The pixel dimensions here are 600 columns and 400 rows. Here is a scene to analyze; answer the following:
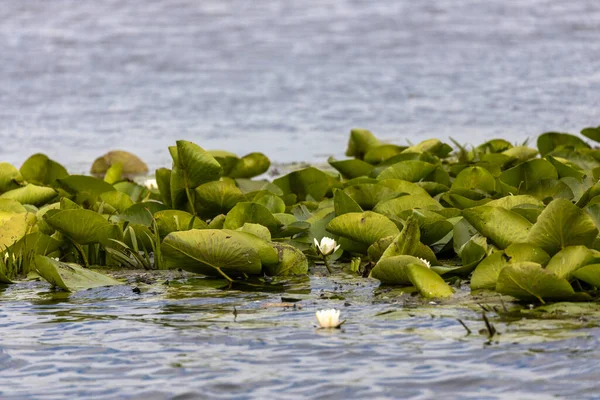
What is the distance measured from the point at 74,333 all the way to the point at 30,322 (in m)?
0.30

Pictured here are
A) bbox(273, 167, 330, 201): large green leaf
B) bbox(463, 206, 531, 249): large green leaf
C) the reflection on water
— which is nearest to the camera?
the reflection on water

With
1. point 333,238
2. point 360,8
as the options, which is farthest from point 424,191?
point 360,8

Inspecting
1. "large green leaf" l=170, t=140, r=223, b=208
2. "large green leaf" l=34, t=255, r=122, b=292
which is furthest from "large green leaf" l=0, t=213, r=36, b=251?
"large green leaf" l=170, t=140, r=223, b=208

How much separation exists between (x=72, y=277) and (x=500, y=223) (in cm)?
192

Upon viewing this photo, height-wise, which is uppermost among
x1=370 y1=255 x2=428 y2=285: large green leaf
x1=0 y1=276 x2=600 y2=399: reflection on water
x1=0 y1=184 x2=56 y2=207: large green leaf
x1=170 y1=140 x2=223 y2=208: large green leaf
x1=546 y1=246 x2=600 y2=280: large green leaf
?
x1=170 y1=140 x2=223 y2=208: large green leaf

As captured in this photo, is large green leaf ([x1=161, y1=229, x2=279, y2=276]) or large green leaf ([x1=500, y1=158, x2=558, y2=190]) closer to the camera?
large green leaf ([x1=161, y1=229, x2=279, y2=276])

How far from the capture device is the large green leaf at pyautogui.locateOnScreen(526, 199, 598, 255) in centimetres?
386

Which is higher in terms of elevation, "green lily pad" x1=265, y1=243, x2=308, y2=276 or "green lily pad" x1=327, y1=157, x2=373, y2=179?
"green lily pad" x1=327, y1=157, x2=373, y2=179

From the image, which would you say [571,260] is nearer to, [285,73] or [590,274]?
[590,274]

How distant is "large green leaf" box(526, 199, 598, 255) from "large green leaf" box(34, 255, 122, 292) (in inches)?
75.2

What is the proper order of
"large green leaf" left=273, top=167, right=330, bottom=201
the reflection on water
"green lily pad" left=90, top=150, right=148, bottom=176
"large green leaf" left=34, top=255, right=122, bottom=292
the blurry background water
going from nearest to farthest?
the reflection on water, "large green leaf" left=34, top=255, right=122, bottom=292, "large green leaf" left=273, top=167, right=330, bottom=201, "green lily pad" left=90, top=150, right=148, bottom=176, the blurry background water

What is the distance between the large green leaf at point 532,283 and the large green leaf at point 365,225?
97cm

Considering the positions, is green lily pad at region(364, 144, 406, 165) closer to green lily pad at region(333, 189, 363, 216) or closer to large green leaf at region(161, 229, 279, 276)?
green lily pad at region(333, 189, 363, 216)

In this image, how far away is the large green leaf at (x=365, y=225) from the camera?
A: 15.2 feet
